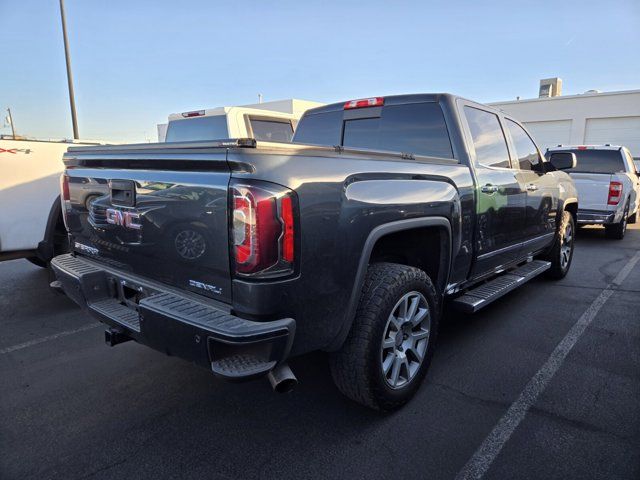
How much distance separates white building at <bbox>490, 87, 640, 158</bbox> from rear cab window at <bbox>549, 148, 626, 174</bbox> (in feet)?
55.4

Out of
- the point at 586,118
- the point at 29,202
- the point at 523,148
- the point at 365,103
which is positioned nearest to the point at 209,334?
the point at 365,103

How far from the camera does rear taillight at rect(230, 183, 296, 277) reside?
6.17 ft

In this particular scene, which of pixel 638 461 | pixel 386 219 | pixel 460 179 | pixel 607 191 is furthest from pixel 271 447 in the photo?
pixel 607 191

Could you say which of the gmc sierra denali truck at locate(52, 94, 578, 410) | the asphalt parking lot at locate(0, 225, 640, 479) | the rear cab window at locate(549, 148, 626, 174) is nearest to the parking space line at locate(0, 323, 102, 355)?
the asphalt parking lot at locate(0, 225, 640, 479)

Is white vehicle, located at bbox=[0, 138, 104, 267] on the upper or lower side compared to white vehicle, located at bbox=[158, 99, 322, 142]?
lower

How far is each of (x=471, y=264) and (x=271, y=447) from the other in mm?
2029

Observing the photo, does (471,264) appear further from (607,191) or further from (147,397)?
(607,191)

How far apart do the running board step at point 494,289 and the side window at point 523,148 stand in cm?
106

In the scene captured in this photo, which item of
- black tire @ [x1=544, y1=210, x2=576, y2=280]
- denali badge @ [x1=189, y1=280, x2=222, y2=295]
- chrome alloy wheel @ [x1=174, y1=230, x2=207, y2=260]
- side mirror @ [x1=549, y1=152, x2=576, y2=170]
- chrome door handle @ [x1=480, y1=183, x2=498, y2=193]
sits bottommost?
black tire @ [x1=544, y1=210, x2=576, y2=280]

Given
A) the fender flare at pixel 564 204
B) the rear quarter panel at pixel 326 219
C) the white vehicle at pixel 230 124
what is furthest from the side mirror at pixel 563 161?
the white vehicle at pixel 230 124

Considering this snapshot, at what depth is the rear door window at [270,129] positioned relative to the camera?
7.57 meters

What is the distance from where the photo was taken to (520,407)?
276 centimetres

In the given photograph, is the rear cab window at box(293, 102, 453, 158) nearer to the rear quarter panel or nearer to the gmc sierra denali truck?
the gmc sierra denali truck

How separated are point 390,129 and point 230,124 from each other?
152 inches
